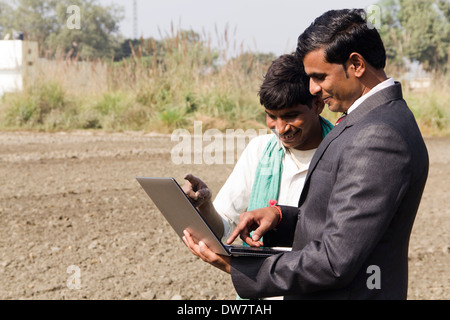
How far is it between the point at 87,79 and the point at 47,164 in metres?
6.99

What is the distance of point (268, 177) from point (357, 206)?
1.06 metres

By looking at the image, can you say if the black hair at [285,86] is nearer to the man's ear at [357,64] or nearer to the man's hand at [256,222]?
the man's hand at [256,222]

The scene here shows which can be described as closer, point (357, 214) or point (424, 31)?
point (357, 214)

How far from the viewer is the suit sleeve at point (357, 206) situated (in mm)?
1518

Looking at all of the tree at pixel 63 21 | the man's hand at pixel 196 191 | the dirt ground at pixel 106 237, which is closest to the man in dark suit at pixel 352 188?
the man's hand at pixel 196 191

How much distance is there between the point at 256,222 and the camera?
207 centimetres

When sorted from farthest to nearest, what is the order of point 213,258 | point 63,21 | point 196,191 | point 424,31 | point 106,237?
1. point 63,21
2. point 424,31
3. point 106,237
4. point 196,191
5. point 213,258

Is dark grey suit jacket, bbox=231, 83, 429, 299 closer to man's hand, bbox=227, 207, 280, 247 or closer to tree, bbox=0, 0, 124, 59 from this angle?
man's hand, bbox=227, 207, 280, 247

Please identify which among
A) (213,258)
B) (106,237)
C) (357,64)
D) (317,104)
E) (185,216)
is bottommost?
(106,237)

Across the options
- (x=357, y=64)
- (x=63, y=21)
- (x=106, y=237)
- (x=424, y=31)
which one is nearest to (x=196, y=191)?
(x=357, y=64)

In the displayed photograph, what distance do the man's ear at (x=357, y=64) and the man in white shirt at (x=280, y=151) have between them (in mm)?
847

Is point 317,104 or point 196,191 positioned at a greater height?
point 317,104

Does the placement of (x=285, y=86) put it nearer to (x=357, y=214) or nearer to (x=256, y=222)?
(x=256, y=222)

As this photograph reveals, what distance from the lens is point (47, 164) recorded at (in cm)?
869
